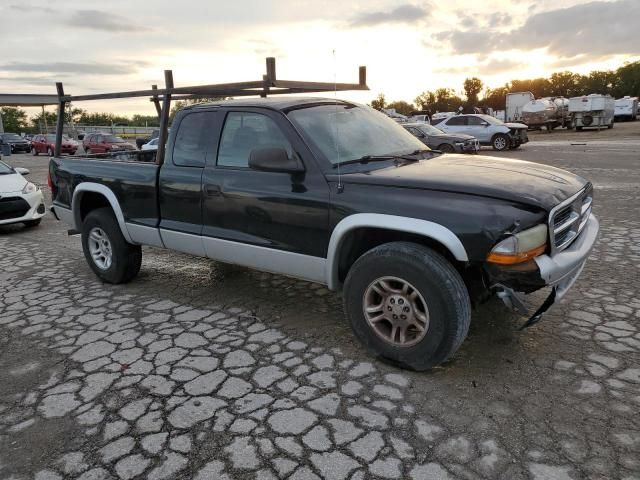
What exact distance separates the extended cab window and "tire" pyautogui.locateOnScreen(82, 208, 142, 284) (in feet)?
5.52

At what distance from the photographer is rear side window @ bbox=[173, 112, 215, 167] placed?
171 inches

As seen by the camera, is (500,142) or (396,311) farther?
(500,142)

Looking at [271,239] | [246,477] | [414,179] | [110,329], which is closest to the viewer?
[246,477]

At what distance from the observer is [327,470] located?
2.47 meters

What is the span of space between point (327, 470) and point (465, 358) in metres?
1.46

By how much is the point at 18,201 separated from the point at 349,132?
21.8ft

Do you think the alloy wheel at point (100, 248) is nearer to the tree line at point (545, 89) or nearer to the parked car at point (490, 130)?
the parked car at point (490, 130)

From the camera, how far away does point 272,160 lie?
11.7ft

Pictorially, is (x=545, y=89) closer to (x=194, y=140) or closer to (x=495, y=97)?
(x=495, y=97)

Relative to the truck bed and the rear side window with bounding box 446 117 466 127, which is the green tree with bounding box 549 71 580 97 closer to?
the rear side window with bounding box 446 117 466 127

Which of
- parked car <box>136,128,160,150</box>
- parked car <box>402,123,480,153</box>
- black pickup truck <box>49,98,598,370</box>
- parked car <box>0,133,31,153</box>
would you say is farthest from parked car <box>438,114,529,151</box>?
parked car <box>0,133,31,153</box>

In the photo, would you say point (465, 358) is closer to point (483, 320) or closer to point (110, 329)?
point (483, 320)

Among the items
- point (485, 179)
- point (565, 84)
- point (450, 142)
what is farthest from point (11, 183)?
point (565, 84)

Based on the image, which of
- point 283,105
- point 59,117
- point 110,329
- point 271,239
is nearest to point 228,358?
point 271,239
